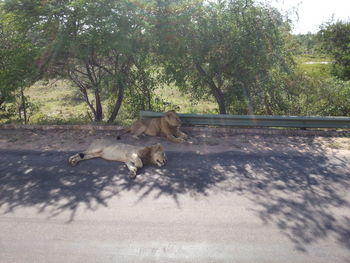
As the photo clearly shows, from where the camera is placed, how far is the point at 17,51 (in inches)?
351

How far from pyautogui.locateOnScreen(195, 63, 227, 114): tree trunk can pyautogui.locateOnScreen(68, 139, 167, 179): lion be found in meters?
4.05

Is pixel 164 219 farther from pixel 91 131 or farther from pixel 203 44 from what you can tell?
pixel 203 44

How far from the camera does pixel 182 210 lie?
15.6 feet

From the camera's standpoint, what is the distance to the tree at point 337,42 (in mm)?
16359

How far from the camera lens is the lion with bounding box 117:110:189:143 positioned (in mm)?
8039

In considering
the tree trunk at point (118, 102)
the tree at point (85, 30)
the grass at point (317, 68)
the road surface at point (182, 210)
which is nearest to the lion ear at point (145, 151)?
the road surface at point (182, 210)

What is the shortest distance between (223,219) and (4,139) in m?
7.21

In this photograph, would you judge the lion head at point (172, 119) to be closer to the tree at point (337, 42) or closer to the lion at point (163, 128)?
the lion at point (163, 128)

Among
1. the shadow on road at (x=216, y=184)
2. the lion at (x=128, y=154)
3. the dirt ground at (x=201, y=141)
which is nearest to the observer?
the shadow on road at (x=216, y=184)

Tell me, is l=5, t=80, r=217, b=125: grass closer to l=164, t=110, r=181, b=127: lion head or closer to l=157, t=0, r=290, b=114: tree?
l=157, t=0, r=290, b=114: tree

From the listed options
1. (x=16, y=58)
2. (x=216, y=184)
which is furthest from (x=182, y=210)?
(x=16, y=58)

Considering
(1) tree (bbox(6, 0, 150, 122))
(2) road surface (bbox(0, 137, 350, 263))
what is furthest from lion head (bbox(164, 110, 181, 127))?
(1) tree (bbox(6, 0, 150, 122))

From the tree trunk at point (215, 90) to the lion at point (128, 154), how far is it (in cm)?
405

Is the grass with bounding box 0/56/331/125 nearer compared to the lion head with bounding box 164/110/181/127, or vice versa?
the lion head with bounding box 164/110/181/127
